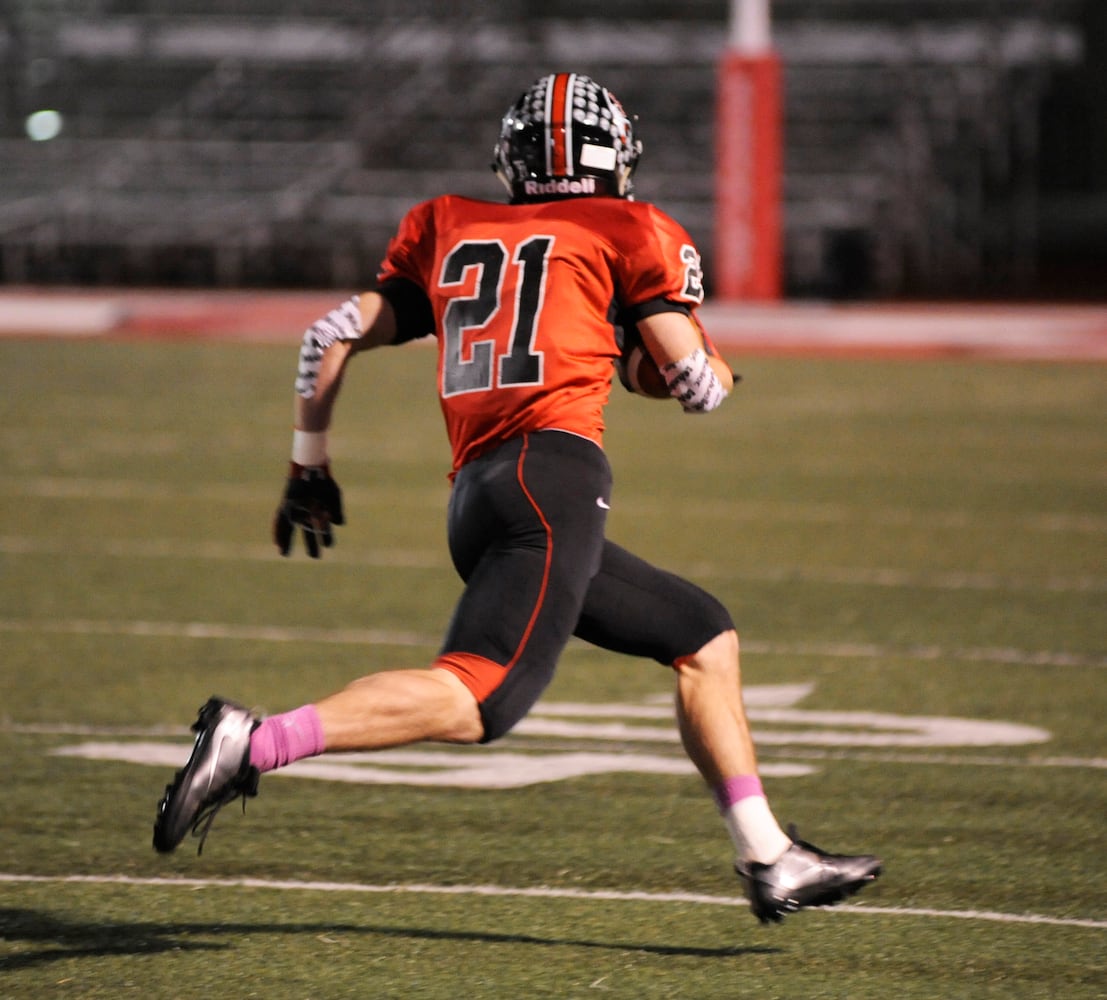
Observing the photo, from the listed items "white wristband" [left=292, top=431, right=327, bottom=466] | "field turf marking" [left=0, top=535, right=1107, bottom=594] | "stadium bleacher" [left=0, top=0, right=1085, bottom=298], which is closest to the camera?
"white wristband" [left=292, top=431, right=327, bottom=466]

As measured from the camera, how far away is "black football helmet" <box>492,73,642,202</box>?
4.16 meters

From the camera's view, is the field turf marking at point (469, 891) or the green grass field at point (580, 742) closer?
the green grass field at point (580, 742)

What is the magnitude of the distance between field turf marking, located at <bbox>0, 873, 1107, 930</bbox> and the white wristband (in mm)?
891

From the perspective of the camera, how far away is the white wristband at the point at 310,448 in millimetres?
4369

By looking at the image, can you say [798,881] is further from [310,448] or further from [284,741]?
[310,448]

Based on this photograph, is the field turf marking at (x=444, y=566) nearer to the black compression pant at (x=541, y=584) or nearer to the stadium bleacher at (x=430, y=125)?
the black compression pant at (x=541, y=584)

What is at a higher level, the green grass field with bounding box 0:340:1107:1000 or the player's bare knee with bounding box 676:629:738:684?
the player's bare knee with bounding box 676:629:738:684

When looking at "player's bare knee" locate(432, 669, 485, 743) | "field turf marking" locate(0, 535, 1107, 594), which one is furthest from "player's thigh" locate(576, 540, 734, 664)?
"field turf marking" locate(0, 535, 1107, 594)

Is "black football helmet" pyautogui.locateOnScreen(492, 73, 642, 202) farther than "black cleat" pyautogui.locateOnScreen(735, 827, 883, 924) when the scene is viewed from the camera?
Yes

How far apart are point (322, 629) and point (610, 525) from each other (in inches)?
102

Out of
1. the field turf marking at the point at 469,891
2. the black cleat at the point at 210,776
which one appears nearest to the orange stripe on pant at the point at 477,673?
the black cleat at the point at 210,776

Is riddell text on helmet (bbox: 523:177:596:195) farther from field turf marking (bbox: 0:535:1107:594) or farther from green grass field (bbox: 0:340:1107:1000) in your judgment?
field turf marking (bbox: 0:535:1107:594)

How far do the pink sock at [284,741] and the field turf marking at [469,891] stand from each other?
0.92 metres

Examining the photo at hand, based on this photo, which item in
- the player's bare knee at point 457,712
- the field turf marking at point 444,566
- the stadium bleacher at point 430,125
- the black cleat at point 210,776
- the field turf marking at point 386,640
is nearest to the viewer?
the black cleat at point 210,776
